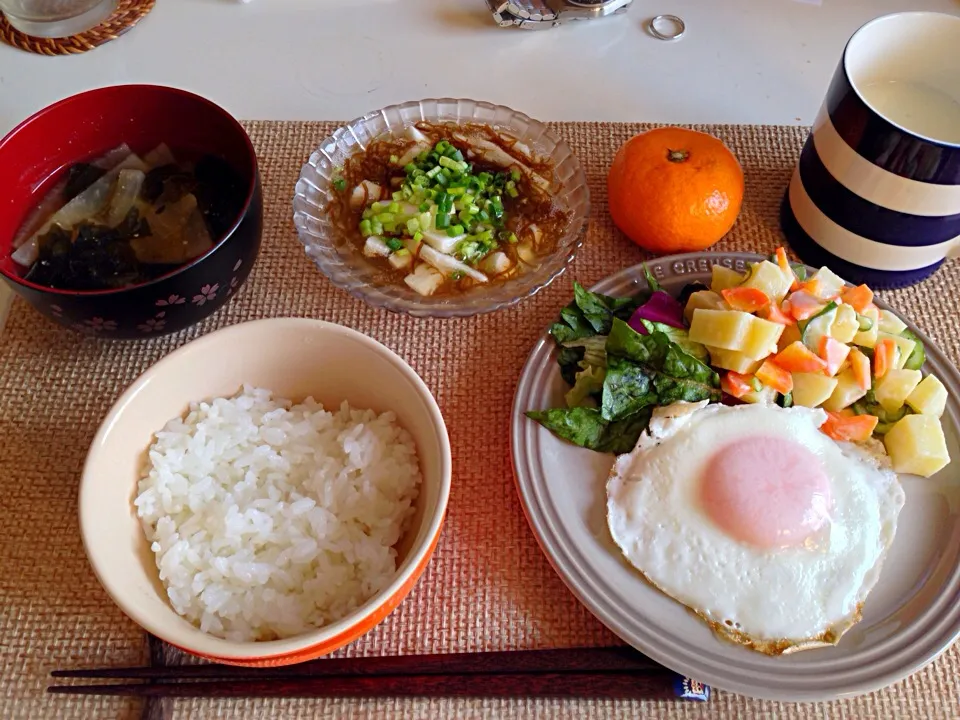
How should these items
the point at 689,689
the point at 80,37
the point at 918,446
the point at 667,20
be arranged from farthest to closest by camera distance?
the point at 667,20 < the point at 80,37 < the point at 918,446 < the point at 689,689

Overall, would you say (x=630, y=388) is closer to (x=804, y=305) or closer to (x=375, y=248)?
(x=804, y=305)

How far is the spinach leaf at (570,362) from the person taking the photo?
1403mm

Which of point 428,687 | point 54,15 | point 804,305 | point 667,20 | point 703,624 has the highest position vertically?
point 667,20

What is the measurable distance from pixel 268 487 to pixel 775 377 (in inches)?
35.7

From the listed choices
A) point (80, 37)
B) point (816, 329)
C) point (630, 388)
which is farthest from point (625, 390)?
point (80, 37)

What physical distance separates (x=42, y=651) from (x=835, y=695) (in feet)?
4.11

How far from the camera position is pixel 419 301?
1.48 meters

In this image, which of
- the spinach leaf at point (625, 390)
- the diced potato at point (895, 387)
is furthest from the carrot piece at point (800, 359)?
the spinach leaf at point (625, 390)

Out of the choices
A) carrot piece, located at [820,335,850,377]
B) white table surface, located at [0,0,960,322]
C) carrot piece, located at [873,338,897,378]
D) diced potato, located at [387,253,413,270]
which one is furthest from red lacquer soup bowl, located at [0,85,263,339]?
carrot piece, located at [873,338,897,378]

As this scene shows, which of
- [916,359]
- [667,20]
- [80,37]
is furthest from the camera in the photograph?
[667,20]

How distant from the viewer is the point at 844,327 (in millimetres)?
1321

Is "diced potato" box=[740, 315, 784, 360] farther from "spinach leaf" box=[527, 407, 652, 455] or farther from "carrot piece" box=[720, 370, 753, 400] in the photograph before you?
"spinach leaf" box=[527, 407, 652, 455]

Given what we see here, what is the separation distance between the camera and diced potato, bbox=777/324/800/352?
1334 mm

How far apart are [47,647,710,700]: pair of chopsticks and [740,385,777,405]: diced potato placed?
490mm
